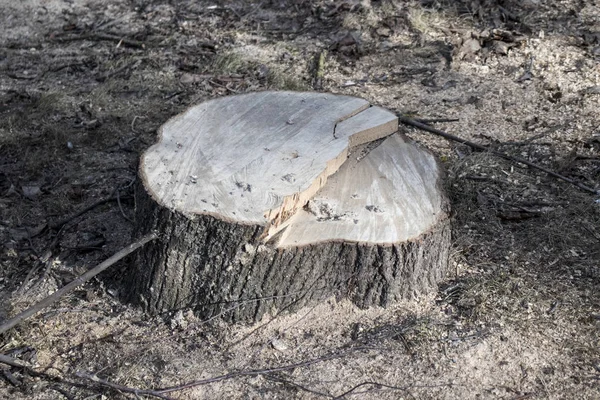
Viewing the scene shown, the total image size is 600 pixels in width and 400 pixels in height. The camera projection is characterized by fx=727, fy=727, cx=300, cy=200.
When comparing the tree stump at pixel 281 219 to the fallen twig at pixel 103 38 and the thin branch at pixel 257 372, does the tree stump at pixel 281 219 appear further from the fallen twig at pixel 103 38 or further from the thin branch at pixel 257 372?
the fallen twig at pixel 103 38

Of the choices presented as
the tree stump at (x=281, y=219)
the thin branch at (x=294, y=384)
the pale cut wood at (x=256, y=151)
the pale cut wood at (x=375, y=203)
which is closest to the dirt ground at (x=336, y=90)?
the thin branch at (x=294, y=384)

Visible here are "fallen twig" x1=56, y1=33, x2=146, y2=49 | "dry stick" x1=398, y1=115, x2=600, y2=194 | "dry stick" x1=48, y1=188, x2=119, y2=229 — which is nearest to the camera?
"dry stick" x1=48, y1=188, x2=119, y2=229

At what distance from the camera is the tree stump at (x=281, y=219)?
2994mm

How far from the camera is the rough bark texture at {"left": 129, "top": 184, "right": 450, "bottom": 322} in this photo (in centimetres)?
299

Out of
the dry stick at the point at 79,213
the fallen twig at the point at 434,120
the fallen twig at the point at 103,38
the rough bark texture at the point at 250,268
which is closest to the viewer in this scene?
the rough bark texture at the point at 250,268

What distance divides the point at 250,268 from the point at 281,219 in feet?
0.80

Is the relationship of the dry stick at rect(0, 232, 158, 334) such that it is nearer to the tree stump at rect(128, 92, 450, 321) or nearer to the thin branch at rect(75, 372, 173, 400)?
the tree stump at rect(128, 92, 450, 321)

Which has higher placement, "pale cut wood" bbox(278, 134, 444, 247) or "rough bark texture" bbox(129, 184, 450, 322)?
"pale cut wood" bbox(278, 134, 444, 247)

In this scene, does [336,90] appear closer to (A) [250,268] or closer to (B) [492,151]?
(B) [492,151]

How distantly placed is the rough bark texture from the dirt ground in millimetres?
80

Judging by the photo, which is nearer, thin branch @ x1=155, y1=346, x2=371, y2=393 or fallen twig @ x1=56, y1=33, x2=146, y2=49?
thin branch @ x1=155, y1=346, x2=371, y2=393

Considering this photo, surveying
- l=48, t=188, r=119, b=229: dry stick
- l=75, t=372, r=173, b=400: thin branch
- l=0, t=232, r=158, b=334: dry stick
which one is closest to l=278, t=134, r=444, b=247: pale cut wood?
l=0, t=232, r=158, b=334: dry stick

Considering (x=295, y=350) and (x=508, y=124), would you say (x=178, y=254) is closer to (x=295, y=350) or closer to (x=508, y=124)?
(x=295, y=350)

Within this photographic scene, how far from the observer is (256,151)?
327cm
